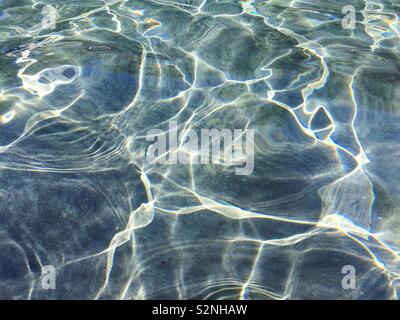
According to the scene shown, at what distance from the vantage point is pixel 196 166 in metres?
3.03

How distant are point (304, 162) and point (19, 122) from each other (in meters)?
2.22

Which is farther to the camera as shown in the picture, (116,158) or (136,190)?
Answer: (116,158)

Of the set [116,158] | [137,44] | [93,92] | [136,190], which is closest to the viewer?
[136,190]

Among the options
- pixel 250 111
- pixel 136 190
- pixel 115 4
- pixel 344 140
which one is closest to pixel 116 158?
pixel 136 190

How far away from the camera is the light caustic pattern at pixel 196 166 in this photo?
2391 mm

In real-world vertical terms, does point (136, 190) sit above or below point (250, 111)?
below

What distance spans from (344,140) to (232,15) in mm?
2295

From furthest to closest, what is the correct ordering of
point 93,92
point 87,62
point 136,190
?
point 87,62, point 93,92, point 136,190

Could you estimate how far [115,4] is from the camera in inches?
196

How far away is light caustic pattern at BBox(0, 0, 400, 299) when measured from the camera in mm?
2391

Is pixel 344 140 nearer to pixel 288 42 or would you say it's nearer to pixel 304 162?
pixel 304 162
